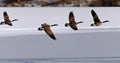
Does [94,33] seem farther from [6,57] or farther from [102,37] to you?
[6,57]

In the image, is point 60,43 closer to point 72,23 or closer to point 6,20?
point 72,23

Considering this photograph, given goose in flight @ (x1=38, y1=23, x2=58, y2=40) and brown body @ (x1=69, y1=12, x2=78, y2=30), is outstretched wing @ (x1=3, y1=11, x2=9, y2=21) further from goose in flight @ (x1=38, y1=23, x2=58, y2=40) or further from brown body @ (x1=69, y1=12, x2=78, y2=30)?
brown body @ (x1=69, y1=12, x2=78, y2=30)

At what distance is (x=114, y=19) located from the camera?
188cm

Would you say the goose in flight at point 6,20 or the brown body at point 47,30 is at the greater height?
the goose in flight at point 6,20

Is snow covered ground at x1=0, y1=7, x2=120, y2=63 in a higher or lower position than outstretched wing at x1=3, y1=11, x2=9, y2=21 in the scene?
lower

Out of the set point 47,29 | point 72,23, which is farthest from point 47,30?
point 72,23

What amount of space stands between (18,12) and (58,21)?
0.23 m

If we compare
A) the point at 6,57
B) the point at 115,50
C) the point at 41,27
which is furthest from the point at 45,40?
the point at 115,50

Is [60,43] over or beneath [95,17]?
beneath

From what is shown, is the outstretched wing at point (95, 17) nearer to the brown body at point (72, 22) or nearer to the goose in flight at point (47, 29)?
the brown body at point (72, 22)

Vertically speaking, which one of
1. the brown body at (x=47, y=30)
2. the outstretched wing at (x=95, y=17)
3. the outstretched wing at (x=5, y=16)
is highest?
the outstretched wing at (x=5, y=16)

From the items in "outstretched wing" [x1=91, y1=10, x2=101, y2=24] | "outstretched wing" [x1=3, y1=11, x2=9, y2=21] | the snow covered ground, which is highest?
"outstretched wing" [x1=3, y1=11, x2=9, y2=21]

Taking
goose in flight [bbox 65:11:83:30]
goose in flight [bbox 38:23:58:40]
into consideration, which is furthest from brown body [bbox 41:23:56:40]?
goose in flight [bbox 65:11:83:30]

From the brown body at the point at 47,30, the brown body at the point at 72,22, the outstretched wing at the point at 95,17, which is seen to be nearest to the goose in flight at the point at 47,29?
the brown body at the point at 47,30
